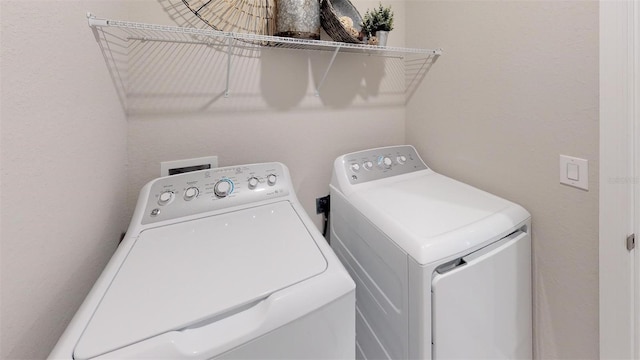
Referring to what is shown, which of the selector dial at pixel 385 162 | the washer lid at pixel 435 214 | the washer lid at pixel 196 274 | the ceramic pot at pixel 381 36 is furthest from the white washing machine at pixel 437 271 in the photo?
the ceramic pot at pixel 381 36

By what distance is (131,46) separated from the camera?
3.78 ft

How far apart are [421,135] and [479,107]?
0.41 m

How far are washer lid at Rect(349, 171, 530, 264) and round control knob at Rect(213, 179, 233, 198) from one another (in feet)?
1.76

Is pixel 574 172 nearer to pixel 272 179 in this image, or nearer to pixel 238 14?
pixel 272 179

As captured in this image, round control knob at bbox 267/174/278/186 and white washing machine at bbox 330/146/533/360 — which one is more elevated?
round control knob at bbox 267/174/278/186

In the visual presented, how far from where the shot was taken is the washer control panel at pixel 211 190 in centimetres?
102

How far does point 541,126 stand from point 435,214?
547mm

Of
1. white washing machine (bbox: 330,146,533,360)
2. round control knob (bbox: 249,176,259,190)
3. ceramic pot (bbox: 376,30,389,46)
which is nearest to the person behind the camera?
white washing machine (bbox: 330,146,533,360)

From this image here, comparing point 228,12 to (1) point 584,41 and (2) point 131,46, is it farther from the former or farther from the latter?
(1) point 584,41

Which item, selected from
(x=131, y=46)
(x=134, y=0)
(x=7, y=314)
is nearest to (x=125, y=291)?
(x=7, y=314)

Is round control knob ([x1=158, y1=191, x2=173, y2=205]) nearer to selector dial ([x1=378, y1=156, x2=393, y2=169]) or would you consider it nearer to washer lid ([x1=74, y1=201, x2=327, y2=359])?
washer lid ([x1=74, y1=201, x2=327, y2=359])

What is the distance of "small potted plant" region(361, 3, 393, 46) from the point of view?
139 cm

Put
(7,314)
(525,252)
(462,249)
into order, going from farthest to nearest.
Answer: (525,252), (462,249), (7,314)

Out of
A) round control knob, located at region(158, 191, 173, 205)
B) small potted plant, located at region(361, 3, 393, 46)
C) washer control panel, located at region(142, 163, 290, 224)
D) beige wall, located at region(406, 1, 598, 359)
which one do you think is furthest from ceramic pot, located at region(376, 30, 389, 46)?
round control knob, located at region(158, 191, 173, 205)
